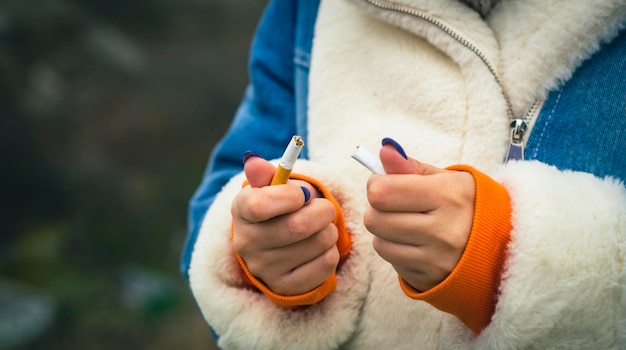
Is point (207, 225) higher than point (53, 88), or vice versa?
point (207, 225)

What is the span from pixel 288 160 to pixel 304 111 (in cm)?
28

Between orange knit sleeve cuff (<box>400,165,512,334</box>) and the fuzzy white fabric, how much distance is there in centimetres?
1

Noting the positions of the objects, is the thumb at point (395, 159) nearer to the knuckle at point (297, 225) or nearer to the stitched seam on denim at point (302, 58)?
the knuckle at point (297, 225)

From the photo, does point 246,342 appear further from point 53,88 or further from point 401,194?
point 53,88

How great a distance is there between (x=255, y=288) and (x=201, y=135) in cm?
209

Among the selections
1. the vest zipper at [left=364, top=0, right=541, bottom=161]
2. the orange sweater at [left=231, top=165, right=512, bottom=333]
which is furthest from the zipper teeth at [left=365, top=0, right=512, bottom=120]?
the orange sweater at [left=231, top=165, right=512, bottom=333]

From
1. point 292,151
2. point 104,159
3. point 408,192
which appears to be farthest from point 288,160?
point 104,159

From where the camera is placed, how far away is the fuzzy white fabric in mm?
516

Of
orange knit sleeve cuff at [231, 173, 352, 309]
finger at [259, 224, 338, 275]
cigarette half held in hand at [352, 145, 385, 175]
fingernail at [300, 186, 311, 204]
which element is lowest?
orange knit sleeve cuff at [231, 173, 352, 309]

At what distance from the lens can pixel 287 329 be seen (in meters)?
0.66

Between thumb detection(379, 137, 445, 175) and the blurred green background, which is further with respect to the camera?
the blurred green background

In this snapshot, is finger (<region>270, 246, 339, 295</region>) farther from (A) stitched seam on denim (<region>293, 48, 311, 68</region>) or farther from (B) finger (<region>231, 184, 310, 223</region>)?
(A) stitched seam on denim (<region>293, 48, 311, 68</region>)

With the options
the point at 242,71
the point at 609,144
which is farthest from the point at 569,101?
the point at 242,71

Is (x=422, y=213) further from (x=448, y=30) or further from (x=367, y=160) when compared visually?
(x=448, y=30)
